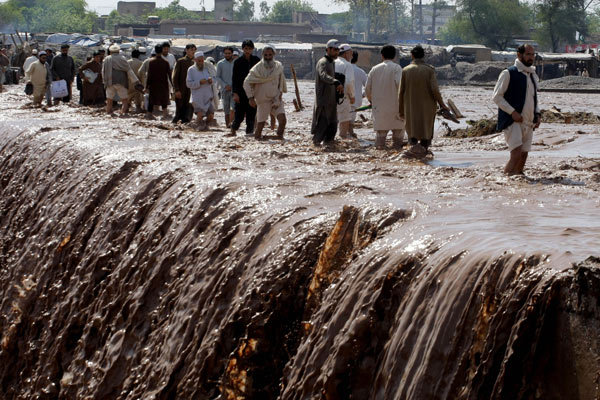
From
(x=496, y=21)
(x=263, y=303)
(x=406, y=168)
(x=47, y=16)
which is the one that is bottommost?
(x=263, y=303)

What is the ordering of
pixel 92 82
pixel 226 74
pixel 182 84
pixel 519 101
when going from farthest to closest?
1. pixel 92 82
2. pixel 182 84
3. pixel 226 74
4. pixel 519 101

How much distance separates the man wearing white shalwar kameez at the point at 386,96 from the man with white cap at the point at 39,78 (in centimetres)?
900

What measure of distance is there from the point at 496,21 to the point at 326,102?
5496 cm

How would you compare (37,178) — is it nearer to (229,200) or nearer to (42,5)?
(229,200)

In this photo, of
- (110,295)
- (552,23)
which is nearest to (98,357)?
(110,295)

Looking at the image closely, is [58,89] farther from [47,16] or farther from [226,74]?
[47,16]

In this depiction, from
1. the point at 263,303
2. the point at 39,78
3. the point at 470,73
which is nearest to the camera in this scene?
the point at 263,303

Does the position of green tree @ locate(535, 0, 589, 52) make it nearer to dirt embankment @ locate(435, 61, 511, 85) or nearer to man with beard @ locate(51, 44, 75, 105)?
dirt embankment @ locate(435, 61, 511, 85)

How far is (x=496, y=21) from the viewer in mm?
62406

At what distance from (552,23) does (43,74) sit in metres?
48.6

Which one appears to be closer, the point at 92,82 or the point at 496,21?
the point at 92,82

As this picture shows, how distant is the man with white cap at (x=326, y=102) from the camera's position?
33.0 ft

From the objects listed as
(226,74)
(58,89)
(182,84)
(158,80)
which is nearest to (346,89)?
(226,74)

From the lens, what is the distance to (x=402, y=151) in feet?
30.7
